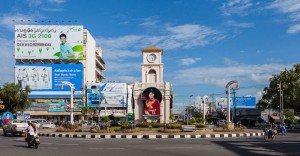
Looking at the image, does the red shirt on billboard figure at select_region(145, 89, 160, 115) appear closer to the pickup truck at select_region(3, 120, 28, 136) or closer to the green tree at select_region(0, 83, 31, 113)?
the green tree at select_region(0, 83, 31, 113)

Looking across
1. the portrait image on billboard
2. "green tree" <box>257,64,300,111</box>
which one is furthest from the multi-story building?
"green tree" <box>257,64,300,111</box>

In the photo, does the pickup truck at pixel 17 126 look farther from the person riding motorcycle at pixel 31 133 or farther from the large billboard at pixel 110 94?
the large billboard at pixel 110 94

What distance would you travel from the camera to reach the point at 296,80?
7438 centimetres

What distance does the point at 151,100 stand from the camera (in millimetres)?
55219

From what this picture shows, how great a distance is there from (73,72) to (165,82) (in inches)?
1436

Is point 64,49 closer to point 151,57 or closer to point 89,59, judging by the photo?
point 89,59

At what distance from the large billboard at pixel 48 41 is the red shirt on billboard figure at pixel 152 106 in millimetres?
39005

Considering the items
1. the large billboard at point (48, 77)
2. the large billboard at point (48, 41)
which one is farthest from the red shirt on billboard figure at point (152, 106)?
the large billboard at point (48, 41)

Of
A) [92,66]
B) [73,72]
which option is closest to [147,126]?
[73,72]

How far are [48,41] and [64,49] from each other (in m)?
3.98

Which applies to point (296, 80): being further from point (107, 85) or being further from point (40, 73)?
point (40, 73)

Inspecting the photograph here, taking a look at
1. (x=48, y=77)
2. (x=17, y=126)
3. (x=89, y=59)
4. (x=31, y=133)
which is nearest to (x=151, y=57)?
(x=17, y=126)

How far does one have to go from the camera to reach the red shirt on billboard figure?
181 feet

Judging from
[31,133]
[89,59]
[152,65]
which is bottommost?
[31,133]
